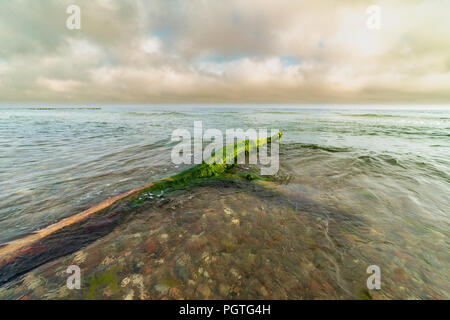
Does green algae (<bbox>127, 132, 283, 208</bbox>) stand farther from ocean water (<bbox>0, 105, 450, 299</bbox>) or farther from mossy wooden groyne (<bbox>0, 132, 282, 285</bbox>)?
ocean water (<bbox>0, 105, 450, 299</bbox>)

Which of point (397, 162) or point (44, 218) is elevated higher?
point (397, 162)

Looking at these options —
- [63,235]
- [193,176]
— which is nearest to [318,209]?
[193,176]

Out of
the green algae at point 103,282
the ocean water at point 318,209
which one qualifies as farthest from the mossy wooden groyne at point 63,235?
the green algae at point 103,282

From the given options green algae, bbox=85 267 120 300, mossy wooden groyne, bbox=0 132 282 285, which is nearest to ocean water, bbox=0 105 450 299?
mossy wooden groyne, bbox=0 132 282 285

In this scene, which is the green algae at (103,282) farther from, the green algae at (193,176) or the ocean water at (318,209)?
the green algae at (193,176)

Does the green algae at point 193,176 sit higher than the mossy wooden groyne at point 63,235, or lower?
higher

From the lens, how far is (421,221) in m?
3.57

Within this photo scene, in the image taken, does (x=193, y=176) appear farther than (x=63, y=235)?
Yes

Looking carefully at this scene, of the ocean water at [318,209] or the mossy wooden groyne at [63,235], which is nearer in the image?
the ocean water at [318,209]

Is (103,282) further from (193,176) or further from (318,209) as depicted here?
(318,209)

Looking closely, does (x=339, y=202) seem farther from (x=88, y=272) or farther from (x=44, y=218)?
(x=44, y=218)

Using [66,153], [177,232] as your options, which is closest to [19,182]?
[66,153]

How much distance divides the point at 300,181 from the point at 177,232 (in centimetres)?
423

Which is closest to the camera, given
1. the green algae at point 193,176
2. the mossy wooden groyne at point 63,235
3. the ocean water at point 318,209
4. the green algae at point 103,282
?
the green algae at point 103,282
